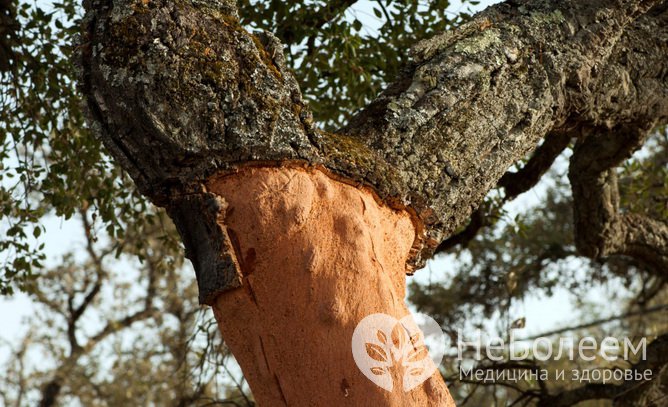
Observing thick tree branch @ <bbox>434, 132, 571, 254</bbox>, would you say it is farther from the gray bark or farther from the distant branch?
the gray bark

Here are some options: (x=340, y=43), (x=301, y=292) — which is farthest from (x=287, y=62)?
(x=301, y=292)

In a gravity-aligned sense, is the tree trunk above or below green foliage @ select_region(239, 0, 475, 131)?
below

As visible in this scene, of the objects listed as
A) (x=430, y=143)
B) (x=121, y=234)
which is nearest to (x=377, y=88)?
(x=121, y=234)

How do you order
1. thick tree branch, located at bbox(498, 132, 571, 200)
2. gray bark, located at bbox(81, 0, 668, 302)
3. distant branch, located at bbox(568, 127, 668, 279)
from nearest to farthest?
gray bark, located at bbox(81, 0, 668, 302) → distant branch, located at bbox(568, 127, 668, 279) → thick tree branch, located at bbox(498, 132, 571, 200)

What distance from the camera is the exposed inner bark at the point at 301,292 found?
8.68 feet

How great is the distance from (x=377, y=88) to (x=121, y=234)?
189cm

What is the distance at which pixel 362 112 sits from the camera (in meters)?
3.36

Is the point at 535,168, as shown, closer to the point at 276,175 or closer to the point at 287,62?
the point at 287,62

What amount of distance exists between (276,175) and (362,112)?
25.6 inches

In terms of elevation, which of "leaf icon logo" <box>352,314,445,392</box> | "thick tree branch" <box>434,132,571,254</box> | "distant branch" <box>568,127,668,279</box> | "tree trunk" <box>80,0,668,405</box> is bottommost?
"leaf icon logo" <box>352,314,445,392</box>

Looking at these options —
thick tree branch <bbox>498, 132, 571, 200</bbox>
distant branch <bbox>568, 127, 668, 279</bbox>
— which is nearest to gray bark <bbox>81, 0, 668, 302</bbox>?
distant branch <bbox>568, 127, 668, 279</bbox>

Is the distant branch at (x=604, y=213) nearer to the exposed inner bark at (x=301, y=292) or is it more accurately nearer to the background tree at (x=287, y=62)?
the background tree at (x=287, y=62)

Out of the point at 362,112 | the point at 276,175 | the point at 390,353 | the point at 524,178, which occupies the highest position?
the point at 524,178

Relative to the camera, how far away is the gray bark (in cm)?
277
